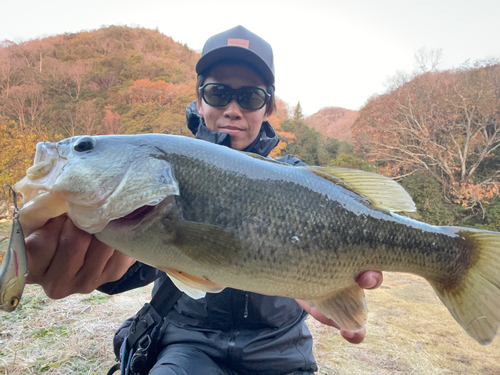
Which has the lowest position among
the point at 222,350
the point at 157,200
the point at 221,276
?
the point at 222,350

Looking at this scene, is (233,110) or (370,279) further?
(233,110)

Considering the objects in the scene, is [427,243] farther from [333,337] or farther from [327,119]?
[327,119]

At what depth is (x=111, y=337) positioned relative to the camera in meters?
3.84

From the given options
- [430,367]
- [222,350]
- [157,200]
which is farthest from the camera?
[430,367]

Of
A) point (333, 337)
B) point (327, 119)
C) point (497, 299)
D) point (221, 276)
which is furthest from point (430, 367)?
point (327, 119)

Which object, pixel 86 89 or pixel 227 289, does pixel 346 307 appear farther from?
pixel 86 89

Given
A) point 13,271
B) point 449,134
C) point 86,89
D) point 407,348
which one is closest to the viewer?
point 13,271

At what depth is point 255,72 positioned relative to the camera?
3.01 m

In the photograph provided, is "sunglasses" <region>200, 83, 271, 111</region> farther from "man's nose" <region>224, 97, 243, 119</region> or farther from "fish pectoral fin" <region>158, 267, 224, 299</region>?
"fish pectoral fin" <region>158, 267, 224, 299</region>

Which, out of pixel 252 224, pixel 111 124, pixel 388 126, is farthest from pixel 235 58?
pixel 111 124

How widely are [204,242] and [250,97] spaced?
2.08 m

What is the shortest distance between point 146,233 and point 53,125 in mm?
23579

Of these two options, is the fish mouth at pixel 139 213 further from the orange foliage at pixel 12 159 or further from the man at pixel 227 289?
the orange foliage at pixel 12 159

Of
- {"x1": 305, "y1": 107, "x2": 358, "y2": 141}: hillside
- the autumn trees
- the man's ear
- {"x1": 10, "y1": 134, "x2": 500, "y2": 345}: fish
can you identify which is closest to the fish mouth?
{"x1": 10, "y1": 134, "x2": 500, "y2": 345}: fish
